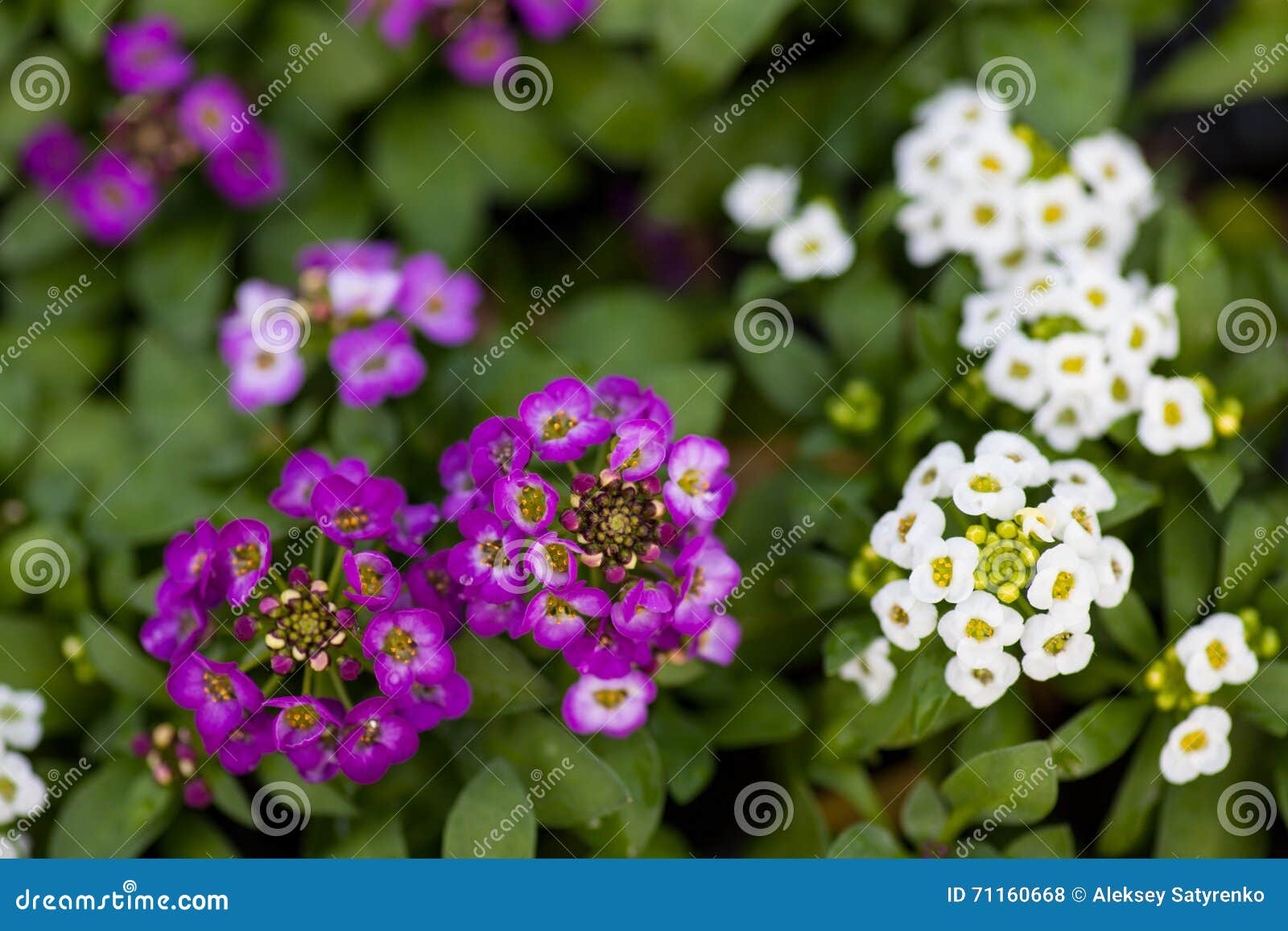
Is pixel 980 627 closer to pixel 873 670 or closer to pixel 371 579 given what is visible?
pixel 873 670

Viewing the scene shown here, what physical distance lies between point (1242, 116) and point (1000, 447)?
2.32 meters

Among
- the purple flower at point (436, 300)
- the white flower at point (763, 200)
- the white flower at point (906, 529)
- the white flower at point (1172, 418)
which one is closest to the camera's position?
the white flower at point (906, 529)

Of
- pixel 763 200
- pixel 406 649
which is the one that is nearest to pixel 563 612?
pixel 406 649

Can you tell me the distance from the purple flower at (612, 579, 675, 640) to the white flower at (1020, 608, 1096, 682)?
0.80m

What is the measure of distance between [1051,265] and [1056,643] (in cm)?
125

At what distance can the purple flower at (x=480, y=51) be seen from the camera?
12.4ft

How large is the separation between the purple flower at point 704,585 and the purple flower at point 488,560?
0.36m

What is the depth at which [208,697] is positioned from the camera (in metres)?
2.38

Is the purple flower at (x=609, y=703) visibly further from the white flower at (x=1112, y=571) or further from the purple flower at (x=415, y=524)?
the white flower at (x=1112, y=571)

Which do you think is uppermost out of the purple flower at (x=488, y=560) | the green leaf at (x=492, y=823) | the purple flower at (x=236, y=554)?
the purple flower at (x=488, y=560)

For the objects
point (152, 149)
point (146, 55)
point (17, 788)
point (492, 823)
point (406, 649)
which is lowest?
point (17, 788)

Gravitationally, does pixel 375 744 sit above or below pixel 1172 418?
below

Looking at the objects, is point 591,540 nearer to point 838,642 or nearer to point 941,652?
point 838,642

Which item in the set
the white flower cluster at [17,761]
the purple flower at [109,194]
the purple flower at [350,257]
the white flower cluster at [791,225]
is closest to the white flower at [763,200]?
the white flower cluster at [791,225]
